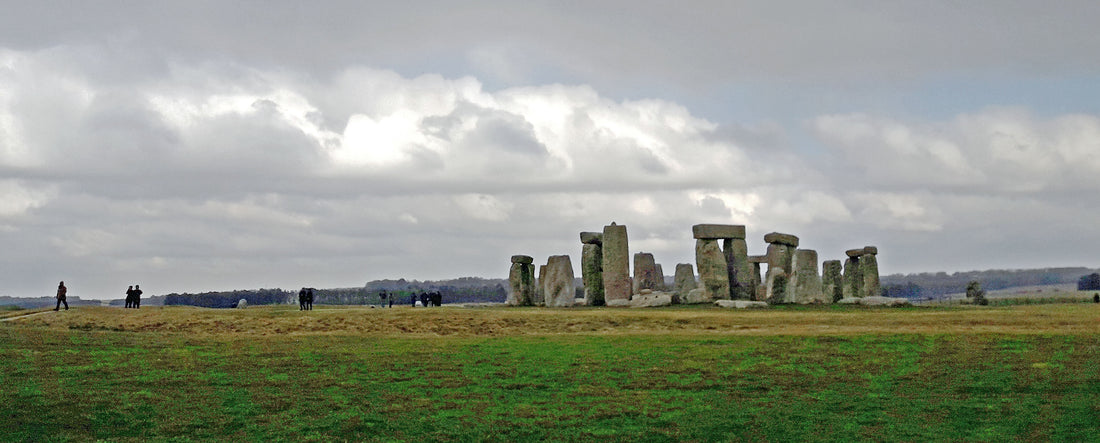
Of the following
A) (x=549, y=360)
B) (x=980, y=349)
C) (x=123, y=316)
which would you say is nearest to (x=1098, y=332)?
(x=980, y=349)

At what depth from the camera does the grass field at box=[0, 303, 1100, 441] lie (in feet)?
36.8

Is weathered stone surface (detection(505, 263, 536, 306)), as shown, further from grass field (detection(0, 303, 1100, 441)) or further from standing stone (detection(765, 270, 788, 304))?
grass field (detection(0, 303, 1100, 441))

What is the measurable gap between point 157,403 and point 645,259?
39.9m

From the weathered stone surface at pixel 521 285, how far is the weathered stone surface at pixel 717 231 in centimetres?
762

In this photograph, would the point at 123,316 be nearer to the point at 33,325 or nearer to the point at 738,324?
the point at 33,325

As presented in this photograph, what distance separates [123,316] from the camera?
29.1 meters

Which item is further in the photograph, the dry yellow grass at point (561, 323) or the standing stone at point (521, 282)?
the standing stone at point (521, 282)

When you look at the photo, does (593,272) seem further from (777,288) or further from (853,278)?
(853,278)

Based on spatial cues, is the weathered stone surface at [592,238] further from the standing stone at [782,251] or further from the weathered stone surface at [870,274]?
the weathered stone surface at [870,274]

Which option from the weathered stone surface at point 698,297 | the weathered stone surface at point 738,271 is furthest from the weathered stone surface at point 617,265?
the weathered stone surface at point 738,271

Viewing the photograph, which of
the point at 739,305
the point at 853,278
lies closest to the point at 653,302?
the point at 739,305

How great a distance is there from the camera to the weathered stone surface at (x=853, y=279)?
47594 millimetres

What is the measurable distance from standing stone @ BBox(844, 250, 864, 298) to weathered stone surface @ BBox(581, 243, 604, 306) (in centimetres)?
1205

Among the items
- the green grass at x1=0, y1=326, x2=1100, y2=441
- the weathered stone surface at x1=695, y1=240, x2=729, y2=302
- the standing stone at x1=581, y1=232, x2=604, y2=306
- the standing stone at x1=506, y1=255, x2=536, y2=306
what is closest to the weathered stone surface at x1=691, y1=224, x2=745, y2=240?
the weathered stone surface at x1=695, y1=240, x2=729, y2=302
